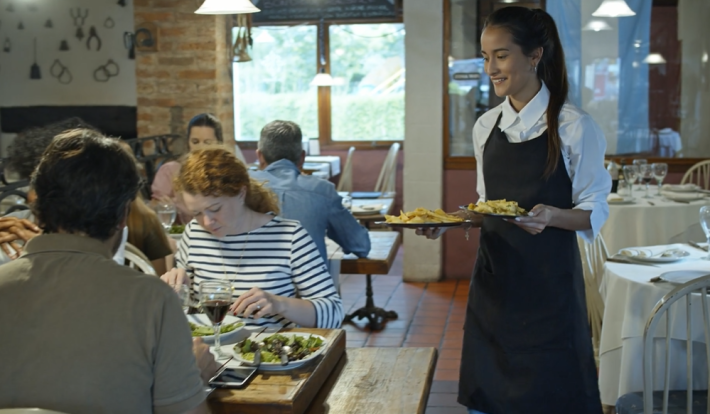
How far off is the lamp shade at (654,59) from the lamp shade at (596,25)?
1.33 ft

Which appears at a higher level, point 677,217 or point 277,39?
point 277,39

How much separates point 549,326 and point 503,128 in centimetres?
55

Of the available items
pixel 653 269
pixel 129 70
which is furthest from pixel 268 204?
pixel 129 70

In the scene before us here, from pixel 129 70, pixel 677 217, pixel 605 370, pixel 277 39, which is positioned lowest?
pixel 605 370

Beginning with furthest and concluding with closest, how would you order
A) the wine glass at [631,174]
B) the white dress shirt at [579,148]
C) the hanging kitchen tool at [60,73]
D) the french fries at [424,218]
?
the hanging kitchen tool at [60,73] < the wine glass at [631,174] < the french fries at [424,218] < the white dress shirt at [579,148]

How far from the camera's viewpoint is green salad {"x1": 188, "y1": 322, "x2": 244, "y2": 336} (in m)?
1.87

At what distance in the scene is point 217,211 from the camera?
230cm

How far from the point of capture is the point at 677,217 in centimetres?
465

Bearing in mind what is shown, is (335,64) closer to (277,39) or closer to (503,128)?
(277,39)

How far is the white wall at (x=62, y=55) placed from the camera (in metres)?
6.18

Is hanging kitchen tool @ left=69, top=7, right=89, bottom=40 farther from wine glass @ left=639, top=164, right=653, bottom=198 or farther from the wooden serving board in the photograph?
the wooden serving board

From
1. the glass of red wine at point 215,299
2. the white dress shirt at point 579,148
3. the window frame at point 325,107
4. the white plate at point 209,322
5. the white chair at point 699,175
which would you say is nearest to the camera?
the glass of red wine at point 215,299

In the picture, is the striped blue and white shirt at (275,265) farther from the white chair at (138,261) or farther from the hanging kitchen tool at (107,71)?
the hanging kitchen tool at (107,71)

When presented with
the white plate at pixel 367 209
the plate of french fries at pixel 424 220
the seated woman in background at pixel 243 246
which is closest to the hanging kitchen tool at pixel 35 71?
the white plate at pixel 367 209
